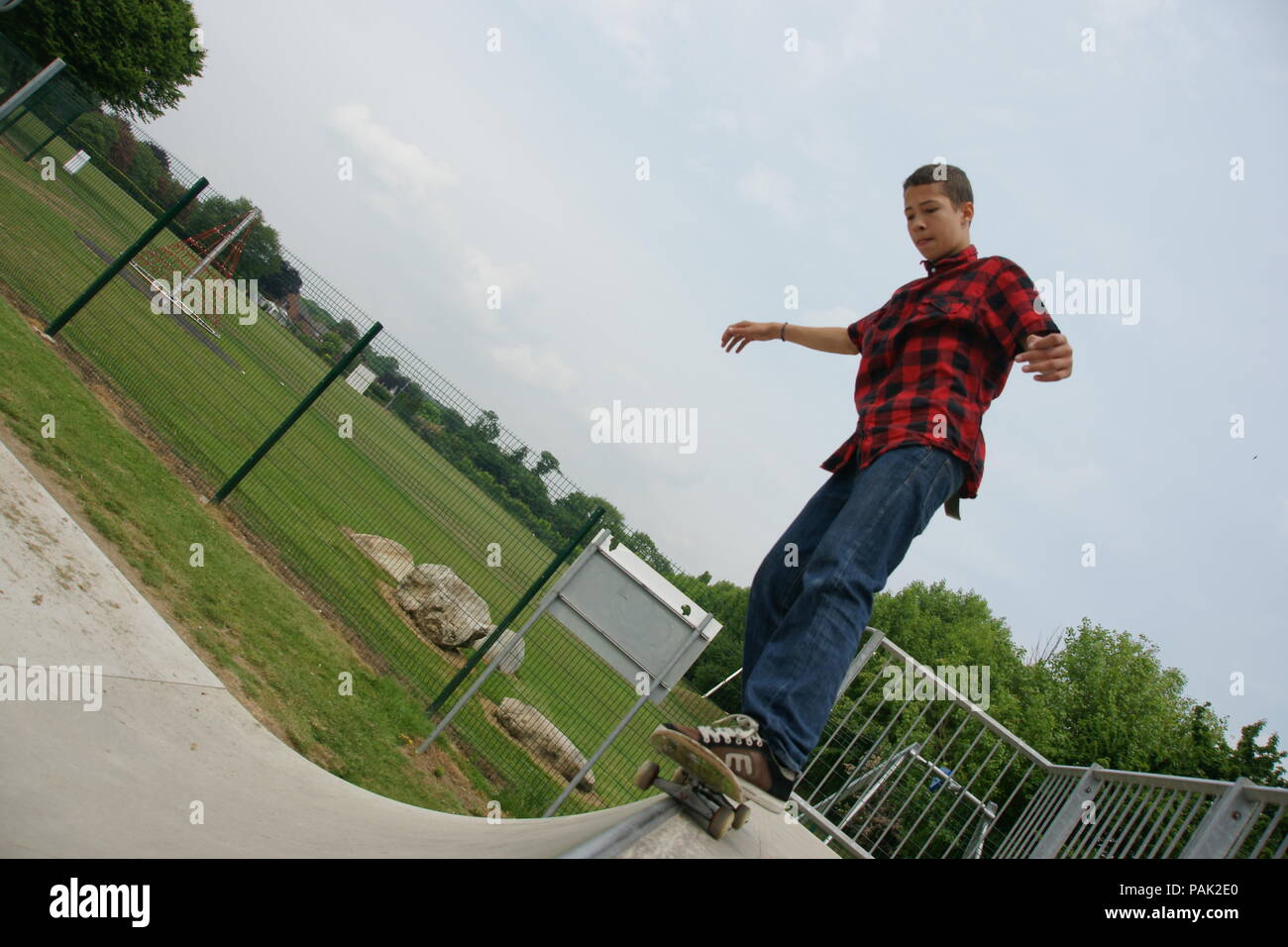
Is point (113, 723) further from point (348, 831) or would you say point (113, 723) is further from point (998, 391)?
point (998, 391)

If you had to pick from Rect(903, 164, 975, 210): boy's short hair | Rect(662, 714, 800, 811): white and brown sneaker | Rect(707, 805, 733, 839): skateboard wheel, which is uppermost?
Rect(903, 164, 975, 210): boy's short hair

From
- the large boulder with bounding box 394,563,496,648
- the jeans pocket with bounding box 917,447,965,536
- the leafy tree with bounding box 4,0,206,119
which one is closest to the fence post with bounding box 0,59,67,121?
the large boulder with bounding box 394,563,496,648

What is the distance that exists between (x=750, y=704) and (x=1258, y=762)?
9585mm

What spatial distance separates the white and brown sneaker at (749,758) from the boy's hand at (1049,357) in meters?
1.36

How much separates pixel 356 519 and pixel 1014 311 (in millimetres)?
7896

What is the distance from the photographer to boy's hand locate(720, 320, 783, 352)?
342 cm

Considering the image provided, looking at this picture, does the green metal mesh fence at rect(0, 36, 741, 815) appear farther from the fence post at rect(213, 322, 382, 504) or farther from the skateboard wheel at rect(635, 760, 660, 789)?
the skateboard wheel at rect(635, 760, 660, 789)

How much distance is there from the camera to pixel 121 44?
3247 centimetres

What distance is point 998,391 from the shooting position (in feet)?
8.93

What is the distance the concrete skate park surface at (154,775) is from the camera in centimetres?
173

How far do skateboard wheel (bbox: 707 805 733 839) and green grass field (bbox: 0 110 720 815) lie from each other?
4.57m

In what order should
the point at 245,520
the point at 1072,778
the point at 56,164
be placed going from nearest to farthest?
the point at 1072,778, the point at 245,520, the point at 56,164
